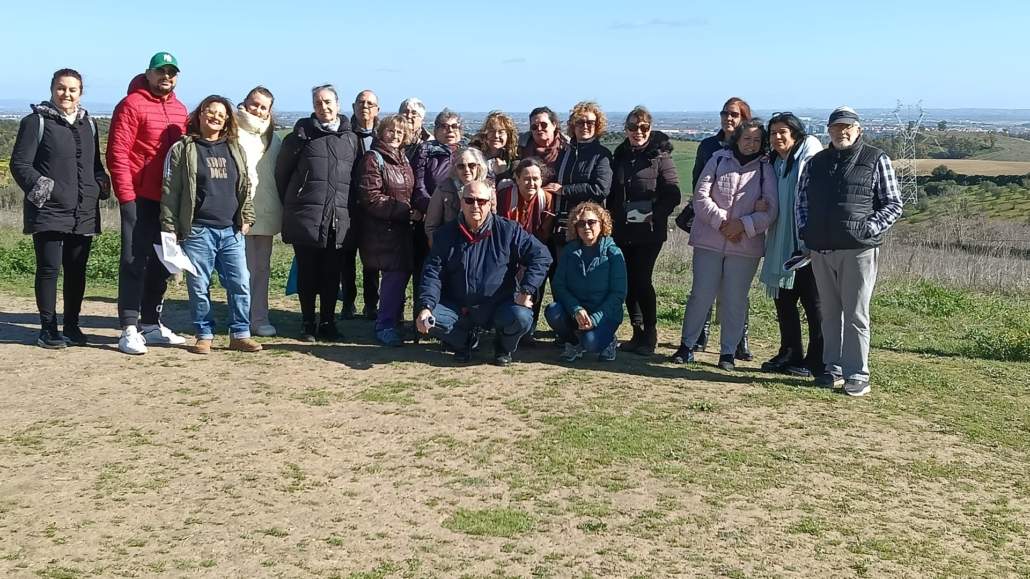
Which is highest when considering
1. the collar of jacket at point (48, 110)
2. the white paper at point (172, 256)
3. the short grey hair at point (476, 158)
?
the collar of jacket at point (48, 110)

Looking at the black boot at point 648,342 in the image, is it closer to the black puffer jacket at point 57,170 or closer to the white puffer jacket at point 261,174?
the white puffer jacket at point 261,174

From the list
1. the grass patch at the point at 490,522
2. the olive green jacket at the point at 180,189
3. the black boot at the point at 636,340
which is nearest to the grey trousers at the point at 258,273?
the olive green jacket at the point at 180,189

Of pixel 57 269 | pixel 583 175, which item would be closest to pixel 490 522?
pixel 583 175

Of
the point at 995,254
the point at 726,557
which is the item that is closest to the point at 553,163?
the point at 726,557

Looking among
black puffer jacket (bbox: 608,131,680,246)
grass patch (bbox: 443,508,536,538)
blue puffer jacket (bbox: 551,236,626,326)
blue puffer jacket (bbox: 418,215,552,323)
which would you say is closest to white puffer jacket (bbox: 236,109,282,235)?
blue puffer jacket (bbox: 418,215,552,323)

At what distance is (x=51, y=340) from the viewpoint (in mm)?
6797

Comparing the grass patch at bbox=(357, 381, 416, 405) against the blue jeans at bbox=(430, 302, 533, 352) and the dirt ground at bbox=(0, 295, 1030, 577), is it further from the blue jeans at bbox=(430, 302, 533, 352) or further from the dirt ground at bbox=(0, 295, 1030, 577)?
the blue jeans at bbox=(430, 302, 533, 352)

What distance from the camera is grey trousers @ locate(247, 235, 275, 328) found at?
24.2 ft

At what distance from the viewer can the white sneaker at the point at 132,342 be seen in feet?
22.0

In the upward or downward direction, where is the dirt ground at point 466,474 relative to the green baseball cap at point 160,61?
downward

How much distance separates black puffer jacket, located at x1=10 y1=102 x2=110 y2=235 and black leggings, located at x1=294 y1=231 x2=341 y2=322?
150 centimetres

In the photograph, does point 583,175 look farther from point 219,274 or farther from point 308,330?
point 219,274

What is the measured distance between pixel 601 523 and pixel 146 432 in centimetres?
257

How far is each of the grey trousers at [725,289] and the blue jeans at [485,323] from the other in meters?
1.26
